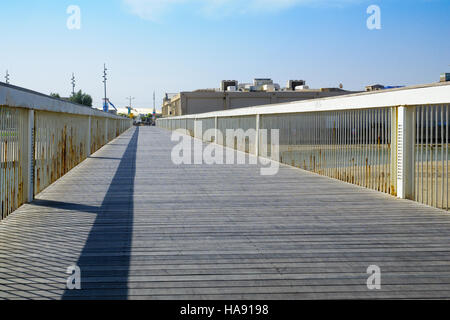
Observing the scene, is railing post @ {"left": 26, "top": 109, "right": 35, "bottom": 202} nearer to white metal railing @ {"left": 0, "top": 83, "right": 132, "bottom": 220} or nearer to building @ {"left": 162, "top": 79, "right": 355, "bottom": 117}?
white metal railing @ {"left": 0, "top": 83, "right": 132, "bottom": 220}

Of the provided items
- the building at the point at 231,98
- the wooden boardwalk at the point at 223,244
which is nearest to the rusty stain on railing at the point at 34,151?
the wooden boardwalk at the point at 223,244

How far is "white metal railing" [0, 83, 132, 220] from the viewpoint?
6770 mm

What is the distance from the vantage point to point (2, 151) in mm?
6781

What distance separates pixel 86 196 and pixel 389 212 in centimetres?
483

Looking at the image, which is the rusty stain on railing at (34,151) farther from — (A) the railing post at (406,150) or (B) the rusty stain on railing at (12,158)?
(A) the railing post at (406,150)

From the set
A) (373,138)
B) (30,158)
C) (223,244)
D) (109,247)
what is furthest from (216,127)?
(109,247)

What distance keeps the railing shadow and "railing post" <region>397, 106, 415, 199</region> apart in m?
4.35

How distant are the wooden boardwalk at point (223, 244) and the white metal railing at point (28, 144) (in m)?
0.29

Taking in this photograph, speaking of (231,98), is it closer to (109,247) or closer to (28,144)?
(28,144)

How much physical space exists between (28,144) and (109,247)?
3.41 meters

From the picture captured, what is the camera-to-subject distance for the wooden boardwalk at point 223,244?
13.4 feet

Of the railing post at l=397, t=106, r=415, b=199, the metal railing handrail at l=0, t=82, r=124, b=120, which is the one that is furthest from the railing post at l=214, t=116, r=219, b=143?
the railing post at l=397, t=106, r=415, b=199
